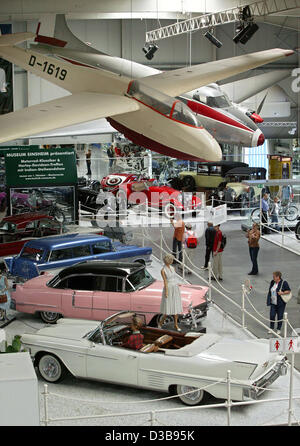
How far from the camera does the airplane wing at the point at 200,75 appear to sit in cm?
1519

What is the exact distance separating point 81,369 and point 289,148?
78.9 ft

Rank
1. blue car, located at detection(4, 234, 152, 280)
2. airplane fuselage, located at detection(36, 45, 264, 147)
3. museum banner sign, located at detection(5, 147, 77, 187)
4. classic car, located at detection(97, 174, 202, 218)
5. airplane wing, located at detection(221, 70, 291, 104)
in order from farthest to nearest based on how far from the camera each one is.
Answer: airplane wing, located at detection(221, 70, 291, 104)
classic car, located at detection(97, 174, 202, 218)
airplane fuselage, located at detection(36, 45, 264, 147)
museum banner sign, located at detection(5, 147, 77, 187)
blue car, located at detection(4, 234, 152, 280)

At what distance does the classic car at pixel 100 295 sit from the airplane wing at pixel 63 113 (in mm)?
2828

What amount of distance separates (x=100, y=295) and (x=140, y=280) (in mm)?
682

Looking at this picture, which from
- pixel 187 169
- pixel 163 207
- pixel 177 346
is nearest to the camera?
Answer: pixel 177 346

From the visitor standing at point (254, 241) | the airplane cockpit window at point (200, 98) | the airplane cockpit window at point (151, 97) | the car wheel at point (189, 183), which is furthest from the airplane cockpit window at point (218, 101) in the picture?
the car wheel at point (189, 183)

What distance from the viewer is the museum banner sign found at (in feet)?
53.9

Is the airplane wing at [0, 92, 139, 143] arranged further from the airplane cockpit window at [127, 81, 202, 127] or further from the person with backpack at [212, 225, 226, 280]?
the person with backpack at [212, 225, 226, 280]

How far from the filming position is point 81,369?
835cm

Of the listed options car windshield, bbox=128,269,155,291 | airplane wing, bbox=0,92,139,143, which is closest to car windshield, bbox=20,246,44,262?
airplane wing, bbox=0,92,139,143

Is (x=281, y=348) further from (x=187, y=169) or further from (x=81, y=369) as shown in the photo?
(x=187, y=169)

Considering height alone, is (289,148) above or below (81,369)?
above
